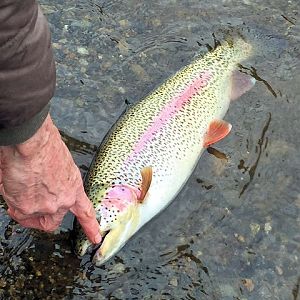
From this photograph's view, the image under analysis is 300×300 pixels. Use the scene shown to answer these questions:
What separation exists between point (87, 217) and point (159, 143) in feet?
3.67

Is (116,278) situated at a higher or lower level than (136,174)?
lower

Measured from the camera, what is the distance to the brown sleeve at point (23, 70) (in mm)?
1718

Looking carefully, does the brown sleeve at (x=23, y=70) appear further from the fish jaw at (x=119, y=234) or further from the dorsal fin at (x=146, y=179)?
the dorsal fin at (x=146, y=179)

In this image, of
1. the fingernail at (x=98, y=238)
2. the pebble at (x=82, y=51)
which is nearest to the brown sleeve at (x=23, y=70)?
the fingernail at (x=98, y=238)

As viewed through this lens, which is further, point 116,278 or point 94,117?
point 94,117

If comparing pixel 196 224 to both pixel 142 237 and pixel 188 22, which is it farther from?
pixel 188 22

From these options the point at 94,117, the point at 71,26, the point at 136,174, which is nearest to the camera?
the point at 136,174

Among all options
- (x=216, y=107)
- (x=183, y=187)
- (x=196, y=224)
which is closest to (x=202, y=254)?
(x=196, y=224)

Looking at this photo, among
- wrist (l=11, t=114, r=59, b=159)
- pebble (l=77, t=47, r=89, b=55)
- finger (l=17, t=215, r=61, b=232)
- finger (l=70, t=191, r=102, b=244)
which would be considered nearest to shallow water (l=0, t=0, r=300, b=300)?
pebble (l=77, t=47, r=89, b=55)

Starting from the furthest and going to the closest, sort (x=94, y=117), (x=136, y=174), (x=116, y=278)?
(x=94, y=117), (x=136, y=174), (x=116, y=278)

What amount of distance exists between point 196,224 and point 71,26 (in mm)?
1981

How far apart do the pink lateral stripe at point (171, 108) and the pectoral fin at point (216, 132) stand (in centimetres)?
26

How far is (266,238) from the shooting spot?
3.46 metres

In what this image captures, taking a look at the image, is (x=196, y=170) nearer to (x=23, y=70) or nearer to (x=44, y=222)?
(x=44, y=222)
